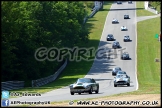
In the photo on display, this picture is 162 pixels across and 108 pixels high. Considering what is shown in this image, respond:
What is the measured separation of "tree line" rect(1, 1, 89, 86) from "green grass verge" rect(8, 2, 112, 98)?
265 cm

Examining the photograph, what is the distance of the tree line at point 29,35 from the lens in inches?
2404

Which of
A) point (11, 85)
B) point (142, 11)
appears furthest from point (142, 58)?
point (142, 11)

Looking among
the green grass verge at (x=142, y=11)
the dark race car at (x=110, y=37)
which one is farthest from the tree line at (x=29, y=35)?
the green grass verge at (x=142, y=11)

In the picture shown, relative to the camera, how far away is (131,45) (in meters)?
107

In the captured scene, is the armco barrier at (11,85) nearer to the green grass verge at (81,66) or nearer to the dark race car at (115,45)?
the green grass verge at (81,66)

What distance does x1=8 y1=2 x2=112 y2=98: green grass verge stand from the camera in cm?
5489

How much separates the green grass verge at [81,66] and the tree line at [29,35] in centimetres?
265

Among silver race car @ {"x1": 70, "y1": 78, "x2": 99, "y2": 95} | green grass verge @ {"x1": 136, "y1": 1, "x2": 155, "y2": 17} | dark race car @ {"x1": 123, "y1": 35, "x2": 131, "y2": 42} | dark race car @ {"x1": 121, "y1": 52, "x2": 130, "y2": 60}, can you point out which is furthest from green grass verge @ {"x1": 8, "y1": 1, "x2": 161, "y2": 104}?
silver race car @ {"x1": 70, "y1": 78, "x2": 99, "y2": 95}

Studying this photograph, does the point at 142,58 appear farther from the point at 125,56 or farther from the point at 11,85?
the point at 11,85

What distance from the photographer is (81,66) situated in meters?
88.3

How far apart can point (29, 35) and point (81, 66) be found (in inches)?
819

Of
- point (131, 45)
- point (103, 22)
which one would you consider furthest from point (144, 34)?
point (103, 22)

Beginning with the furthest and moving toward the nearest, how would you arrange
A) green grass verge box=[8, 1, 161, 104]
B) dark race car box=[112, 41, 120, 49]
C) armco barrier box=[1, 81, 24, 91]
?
dark race car box=[112, 41, 120, 49]
green grass verge box=[8, 1, 161, 104]
armco barrier box=[1, 81, 24, 91]

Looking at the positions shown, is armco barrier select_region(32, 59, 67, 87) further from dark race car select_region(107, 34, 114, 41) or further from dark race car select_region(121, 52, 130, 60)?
dark race car select_region(107, 34, 114, 41)
